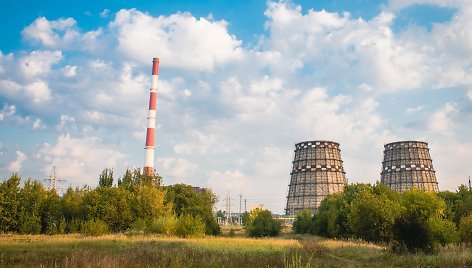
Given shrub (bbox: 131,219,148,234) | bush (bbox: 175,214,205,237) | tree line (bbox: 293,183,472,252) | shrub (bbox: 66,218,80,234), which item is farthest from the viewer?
shrub (bbox: 131,219,148,234)

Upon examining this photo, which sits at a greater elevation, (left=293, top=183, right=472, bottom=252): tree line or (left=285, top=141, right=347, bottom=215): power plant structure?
(left=285, top=141, right=347, bottom=215): power plant structure

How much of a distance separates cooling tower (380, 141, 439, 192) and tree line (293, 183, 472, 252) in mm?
62781

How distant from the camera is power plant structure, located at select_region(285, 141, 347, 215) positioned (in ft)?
402

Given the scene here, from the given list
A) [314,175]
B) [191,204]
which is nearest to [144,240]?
[191,204]

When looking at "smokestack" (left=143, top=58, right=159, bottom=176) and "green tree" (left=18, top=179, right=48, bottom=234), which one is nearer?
"green tree" (left=18, top=179, right=48, bottom=234)

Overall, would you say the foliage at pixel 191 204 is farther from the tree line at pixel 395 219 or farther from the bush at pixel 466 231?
the bush at pixel 466 231

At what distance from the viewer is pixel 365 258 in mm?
23141

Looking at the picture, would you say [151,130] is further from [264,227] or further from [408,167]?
[408,167]

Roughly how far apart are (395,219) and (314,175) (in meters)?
95.4

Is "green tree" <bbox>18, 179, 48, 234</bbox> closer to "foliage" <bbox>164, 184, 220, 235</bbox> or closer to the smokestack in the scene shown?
"foliage" <bbox>164, 184, 220, 235</bbox>

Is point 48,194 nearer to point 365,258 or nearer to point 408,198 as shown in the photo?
point 365,258

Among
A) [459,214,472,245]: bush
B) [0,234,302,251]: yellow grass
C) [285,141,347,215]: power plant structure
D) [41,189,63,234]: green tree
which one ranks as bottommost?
[0,234,302,251]: yellow grass

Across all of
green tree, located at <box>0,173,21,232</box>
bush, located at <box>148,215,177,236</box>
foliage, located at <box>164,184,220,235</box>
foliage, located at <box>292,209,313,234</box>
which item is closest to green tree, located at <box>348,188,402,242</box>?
foliage, located at <box>292,209,313,234</box>

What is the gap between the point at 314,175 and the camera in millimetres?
125312
